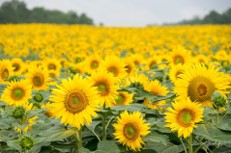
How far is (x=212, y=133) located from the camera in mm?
2271

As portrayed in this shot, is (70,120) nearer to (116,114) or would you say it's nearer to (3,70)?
(116,114)

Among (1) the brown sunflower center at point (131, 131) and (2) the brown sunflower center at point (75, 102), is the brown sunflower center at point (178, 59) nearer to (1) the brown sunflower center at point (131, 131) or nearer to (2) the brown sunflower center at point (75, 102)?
(1) the brown sunflower center at point (131, 131)

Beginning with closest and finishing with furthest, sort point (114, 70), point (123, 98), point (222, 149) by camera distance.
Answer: point (222, 149) < point (123, 98) < point (114, 70)

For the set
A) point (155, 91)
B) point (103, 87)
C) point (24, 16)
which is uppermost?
point (103, 87)

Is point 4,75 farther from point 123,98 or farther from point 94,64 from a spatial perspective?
point 123,98

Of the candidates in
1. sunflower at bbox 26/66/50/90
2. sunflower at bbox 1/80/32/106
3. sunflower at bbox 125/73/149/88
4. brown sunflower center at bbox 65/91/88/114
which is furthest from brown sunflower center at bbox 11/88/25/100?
brown sunflower center at bbox 65/91/88/114

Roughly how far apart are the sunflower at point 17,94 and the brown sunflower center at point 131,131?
1143 millimetres

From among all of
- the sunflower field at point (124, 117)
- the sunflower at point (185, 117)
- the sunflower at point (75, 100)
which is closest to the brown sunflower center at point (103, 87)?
the sunflower field at point (124, 117)

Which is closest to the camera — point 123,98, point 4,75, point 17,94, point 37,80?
point 123,98

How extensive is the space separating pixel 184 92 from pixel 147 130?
0.32 m

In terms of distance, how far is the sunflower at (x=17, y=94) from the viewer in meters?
3.34

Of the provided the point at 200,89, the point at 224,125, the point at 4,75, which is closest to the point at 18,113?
the point at 200,89

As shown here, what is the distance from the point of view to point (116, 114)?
2604 mm

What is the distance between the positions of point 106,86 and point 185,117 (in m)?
0.58
